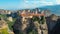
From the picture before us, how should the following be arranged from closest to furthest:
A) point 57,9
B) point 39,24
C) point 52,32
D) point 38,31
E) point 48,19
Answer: point 38,31 < point 39,24 < point 52,32 < point 48,19 < point 57,9

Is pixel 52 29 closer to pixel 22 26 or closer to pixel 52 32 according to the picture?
pixel 52 32

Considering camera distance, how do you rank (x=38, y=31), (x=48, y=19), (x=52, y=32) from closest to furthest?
(x=38, y=31) < (x=52, y=32) < (x=48, y=19)

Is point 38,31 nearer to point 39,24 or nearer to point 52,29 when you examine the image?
point 39,24

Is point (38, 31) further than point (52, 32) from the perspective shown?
No

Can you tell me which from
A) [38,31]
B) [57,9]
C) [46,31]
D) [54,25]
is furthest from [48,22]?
[57,9]

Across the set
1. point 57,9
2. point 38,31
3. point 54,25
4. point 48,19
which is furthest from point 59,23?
point 57,9

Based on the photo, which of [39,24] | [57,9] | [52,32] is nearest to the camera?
[39,24]

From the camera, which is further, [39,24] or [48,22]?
[48,22]

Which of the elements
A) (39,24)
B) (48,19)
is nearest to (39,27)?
(39,24)

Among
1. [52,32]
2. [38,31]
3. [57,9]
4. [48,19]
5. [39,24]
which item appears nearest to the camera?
[38,31]
